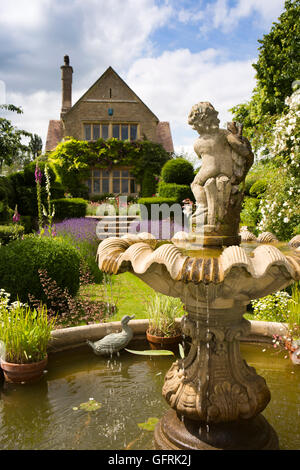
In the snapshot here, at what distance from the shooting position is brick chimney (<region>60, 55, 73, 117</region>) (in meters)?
27.2

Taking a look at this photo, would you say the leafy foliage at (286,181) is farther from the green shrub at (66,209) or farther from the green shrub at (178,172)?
the green shrub at (178,172)

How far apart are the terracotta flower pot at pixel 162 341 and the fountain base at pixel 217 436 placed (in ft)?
5.39

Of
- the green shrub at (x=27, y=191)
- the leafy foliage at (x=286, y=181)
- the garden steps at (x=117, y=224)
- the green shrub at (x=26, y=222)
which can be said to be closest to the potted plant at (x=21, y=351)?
the leafy foliage at (x=286, y=181)

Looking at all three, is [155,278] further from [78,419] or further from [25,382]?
[25,382]

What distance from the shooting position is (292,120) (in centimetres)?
688

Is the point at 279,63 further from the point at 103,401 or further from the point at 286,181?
the point at 103,401

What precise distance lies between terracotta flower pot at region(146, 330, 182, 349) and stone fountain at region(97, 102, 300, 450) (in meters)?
1.48

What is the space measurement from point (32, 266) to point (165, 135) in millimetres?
23294

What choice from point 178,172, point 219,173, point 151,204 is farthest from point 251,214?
point 178,172

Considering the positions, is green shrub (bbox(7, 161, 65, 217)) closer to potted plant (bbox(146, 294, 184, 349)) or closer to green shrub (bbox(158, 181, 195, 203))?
green shrub (bbox(158, 181, 195, 203))

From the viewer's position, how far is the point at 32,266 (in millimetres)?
5410

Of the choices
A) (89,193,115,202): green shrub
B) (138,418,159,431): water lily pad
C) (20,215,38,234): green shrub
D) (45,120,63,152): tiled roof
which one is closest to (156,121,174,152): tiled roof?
(89,193,115,202): green shrub

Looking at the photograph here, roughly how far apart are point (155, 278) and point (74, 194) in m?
21.7

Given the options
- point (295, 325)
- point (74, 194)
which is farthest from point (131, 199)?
point (295, 325)
